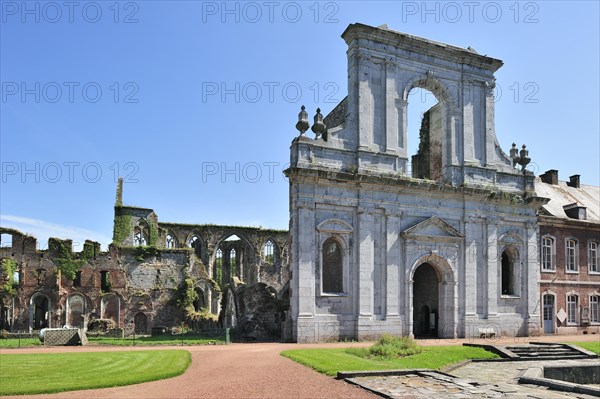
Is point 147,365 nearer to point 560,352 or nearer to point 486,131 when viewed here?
point 560,352

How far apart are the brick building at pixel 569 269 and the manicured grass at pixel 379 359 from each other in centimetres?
1368

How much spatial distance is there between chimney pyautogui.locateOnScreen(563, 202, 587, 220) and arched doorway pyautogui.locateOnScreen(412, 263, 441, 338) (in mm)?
11412

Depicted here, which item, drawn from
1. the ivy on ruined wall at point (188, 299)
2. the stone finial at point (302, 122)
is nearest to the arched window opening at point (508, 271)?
the stone finial at point (302, 122)

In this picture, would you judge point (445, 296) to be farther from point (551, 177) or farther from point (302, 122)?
point (551, 177)

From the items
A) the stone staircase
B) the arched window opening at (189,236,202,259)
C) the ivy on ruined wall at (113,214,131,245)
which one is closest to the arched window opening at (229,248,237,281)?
the arched window opening at (189,236,202,259)

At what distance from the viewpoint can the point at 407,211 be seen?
87.8ft

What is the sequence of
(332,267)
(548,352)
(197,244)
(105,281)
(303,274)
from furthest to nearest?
1. (197,244)
2. (105,281)
3. (332,267)
4. (303,274)
5. (548,352)

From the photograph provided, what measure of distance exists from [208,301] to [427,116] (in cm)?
2028

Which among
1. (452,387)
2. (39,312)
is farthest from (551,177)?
(39,312)

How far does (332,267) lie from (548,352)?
9.71m

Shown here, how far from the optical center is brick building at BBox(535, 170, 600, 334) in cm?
3228

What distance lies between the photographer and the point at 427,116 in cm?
3159

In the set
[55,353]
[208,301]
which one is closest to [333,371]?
[55,353]

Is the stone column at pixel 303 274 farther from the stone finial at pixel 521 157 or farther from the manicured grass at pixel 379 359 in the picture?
the stone finial at pixel 521 157
